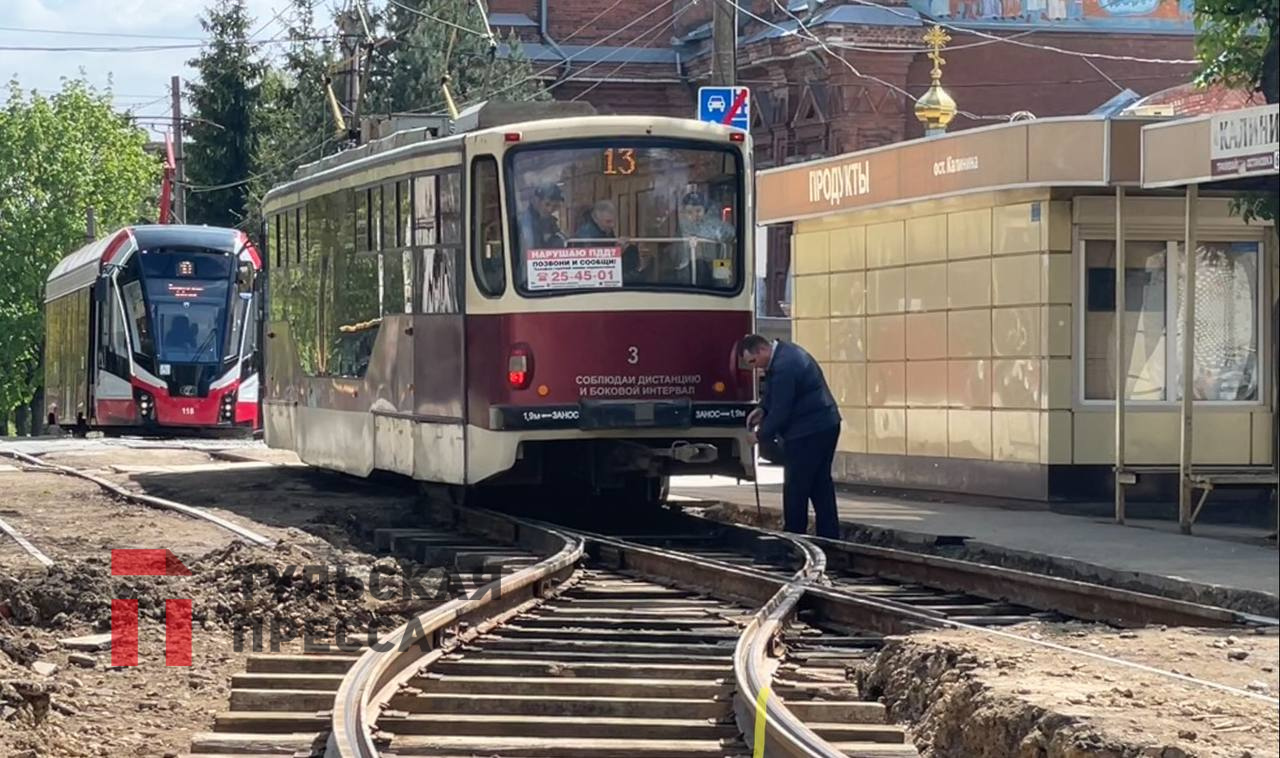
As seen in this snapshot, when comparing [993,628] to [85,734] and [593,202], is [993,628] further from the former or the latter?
[593,202]

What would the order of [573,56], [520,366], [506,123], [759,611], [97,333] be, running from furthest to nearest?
[573,56]
[97,333]
[506,123]
[520,366]
[759,611]

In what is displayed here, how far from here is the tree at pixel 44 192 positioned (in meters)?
75.2

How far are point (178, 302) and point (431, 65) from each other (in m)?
13.1

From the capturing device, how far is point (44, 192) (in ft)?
250

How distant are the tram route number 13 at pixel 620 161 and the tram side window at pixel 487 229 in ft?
2.73

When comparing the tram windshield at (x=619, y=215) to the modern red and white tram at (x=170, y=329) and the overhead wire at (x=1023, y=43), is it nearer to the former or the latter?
the modern red and white tram at (x=170, y=329)

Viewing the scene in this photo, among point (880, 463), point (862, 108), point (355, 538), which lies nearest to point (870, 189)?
point (880, 463)

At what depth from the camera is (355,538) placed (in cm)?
1666

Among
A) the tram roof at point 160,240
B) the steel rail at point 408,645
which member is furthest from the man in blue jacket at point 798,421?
the tram roof at point 160,240

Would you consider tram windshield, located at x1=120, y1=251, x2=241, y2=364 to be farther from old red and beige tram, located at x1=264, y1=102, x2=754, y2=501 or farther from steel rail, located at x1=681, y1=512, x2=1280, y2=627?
steel rail, located at x1=681, y1=512, x2=1280, y2=627

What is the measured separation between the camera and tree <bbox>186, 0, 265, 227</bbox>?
2475 inches

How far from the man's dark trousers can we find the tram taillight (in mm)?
1955

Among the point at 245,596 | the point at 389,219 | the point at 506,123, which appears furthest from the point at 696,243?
the point at 245,596

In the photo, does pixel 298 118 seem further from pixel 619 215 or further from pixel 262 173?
pixel 619 215
